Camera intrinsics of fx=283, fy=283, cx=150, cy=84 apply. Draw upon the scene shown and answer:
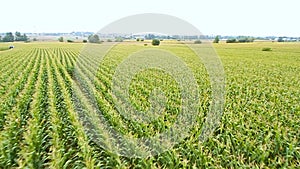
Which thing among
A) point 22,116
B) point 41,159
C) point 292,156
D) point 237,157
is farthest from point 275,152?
point 22,116

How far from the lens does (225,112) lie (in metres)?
8.05

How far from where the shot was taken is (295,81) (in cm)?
1475

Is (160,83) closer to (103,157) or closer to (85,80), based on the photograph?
(85,80)

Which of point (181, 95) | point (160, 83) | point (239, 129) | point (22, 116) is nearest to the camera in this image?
point (239, 129)

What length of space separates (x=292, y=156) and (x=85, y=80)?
34.6 ft

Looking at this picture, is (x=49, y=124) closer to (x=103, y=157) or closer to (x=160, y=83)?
(x=103, y=157)

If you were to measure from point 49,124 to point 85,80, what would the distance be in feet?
23.4

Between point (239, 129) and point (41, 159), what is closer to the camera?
point (41, 159)

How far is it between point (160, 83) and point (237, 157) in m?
8.50

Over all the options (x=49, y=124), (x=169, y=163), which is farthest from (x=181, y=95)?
(x=169, y=163)

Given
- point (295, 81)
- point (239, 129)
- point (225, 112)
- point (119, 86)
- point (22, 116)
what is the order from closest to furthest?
point (239, 129) < point (22, 116) < point (225, 112) < point (119, 86) < point (295, 81)

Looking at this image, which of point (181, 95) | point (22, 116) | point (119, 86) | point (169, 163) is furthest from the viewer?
point (119, 86)

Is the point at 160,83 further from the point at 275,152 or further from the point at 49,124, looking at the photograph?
the point at 275,152

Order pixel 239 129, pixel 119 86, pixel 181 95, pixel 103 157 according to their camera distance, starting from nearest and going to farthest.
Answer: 1. pixel 103 157
2. pixel 239 129
3. pixel 181 95
4. pixel 119 86
